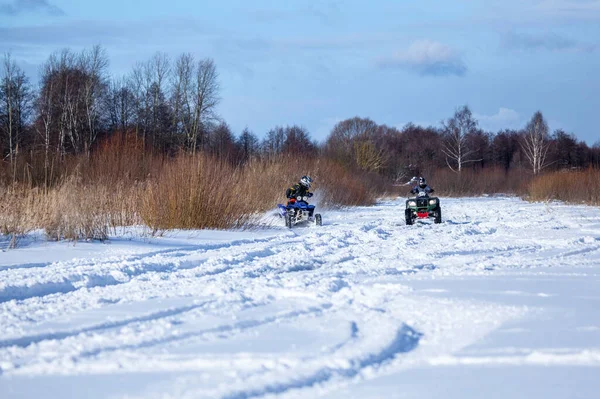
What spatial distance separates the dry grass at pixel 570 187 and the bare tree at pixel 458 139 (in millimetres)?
30080

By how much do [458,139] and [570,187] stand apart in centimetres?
3658

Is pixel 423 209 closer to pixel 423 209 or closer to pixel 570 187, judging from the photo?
pixel 423 209

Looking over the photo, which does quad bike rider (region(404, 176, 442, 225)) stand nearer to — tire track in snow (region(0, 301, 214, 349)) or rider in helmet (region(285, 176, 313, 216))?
rider in helmet (region(285, 176, 313, 216))

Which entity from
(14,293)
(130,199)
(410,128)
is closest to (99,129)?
(130,199)

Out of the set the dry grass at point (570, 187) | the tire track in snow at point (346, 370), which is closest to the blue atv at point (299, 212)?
the tire track in snow at point (346, 370)

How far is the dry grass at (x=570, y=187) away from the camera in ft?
107

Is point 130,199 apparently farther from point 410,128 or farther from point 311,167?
point 410,128

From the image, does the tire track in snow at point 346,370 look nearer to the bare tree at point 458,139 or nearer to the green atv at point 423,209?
the green atv at point 423,209

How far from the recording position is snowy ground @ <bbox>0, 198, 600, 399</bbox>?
3.49m

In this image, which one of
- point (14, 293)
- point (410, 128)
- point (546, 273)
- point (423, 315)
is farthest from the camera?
point (410, 128)

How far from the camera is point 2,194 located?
11.4 metres

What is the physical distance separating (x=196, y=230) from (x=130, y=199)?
1.60 meters

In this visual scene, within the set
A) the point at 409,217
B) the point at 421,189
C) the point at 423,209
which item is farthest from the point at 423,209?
the point at 421,189

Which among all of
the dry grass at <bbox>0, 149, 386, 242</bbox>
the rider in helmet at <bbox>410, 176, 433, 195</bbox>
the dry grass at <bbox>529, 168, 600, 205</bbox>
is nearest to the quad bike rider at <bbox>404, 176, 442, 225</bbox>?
the rider in helmet at <bbox>410, 176, 433, 195</bbox>
